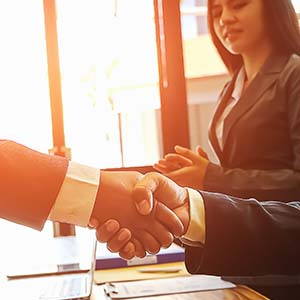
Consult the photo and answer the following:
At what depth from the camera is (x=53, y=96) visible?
3340 mm

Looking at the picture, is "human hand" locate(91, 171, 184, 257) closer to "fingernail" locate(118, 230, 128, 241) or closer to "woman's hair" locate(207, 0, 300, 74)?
"fingernail" locate(118, 230, 128, 241)

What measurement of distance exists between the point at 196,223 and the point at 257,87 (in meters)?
0.72

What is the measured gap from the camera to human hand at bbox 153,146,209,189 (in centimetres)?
183

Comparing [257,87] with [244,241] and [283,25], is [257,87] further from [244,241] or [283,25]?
[244,241]

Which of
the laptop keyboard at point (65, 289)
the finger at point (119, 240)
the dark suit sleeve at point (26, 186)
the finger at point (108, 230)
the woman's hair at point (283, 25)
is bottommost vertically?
the laptop keyboard at point (65, 289)

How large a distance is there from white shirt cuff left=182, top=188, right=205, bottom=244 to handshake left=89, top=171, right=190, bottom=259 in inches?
0.5

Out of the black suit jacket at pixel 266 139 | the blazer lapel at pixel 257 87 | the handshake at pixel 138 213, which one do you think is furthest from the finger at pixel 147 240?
the blazer lapel at pixel 257 87

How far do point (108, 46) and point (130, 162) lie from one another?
0.73 meters

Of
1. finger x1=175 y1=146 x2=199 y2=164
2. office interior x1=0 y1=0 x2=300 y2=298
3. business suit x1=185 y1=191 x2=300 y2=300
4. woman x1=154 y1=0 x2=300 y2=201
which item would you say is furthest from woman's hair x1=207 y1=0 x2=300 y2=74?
office interior x1=0 y1=0 x2=300 y2=298

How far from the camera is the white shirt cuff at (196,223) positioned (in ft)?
3.88

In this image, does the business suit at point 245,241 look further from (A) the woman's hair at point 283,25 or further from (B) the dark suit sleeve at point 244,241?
(A) the woman's hair at point 283,25

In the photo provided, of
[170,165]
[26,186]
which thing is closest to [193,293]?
[26,186]

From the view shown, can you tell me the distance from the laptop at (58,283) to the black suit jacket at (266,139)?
488mm

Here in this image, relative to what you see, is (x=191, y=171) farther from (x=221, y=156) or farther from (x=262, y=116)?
(x=262, y=116)
